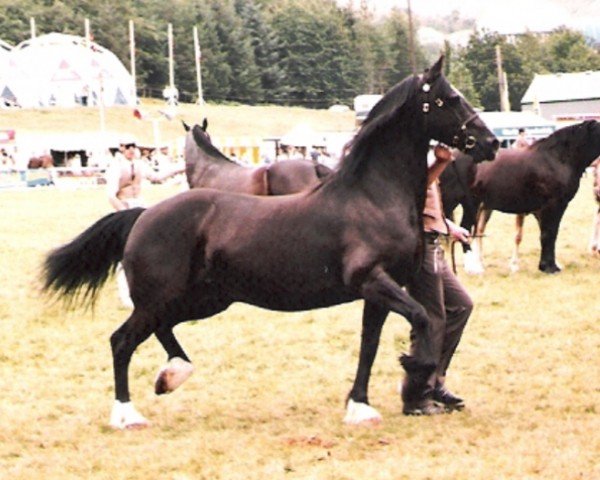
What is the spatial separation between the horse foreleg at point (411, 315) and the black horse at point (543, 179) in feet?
28.8

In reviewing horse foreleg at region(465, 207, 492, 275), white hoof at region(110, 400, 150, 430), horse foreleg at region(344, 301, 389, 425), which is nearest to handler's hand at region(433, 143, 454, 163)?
horse foreleg at region(344, 301, 389, 425)

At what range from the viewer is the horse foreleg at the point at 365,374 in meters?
7.74

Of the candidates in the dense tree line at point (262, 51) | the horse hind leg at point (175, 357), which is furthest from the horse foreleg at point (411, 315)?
the dense tree line at point (262, 51)

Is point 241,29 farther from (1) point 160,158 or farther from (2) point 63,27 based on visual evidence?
(1) point 160,158

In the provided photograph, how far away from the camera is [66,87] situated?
102688 millimetres

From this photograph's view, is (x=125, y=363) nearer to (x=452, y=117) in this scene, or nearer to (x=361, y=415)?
(x=361, y=415)

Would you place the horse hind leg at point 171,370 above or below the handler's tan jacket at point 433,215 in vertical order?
below

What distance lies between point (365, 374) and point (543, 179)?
929 cm

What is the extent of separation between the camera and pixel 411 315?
7.45 metres

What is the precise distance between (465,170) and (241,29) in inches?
4721

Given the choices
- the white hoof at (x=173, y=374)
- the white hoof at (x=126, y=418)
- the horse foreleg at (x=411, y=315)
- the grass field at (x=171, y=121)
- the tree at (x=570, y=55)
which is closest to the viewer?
the horse foreleg at (x=411, y=315)

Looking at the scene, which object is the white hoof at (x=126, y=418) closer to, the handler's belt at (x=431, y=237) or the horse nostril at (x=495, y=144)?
the handler's belt at (x=431, y=237)

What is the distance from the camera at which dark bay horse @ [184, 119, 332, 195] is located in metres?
15.0

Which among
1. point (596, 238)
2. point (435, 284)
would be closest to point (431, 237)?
point (435, 284)
